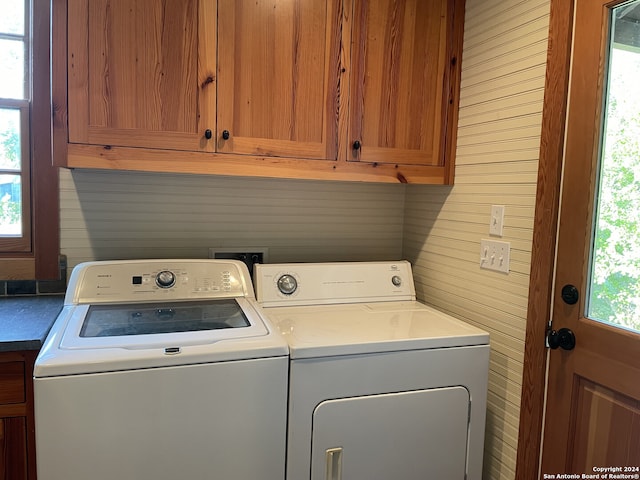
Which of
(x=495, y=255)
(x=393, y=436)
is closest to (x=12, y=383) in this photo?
(x=393, y=436)

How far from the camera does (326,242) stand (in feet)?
7.48

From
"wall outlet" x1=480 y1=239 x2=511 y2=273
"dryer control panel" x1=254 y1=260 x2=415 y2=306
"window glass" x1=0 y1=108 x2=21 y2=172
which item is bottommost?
"dryer control panel" x1=254 y1=260 x2=415 y2=306

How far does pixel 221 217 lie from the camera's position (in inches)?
82.9

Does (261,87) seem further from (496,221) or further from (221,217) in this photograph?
(496,221)

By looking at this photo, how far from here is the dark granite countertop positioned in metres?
1.38

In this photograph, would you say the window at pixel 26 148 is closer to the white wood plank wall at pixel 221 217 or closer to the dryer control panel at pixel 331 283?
the white wood plank wall at pixel 221 217

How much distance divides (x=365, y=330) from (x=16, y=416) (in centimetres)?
112

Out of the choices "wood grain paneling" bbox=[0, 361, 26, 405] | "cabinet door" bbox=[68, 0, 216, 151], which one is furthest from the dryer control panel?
"wood grain paneling" bbox=[0, 361, 26, 405]

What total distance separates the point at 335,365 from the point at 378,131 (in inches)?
37.4

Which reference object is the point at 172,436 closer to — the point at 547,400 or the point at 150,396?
the point at 150,396

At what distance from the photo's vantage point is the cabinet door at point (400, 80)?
1812 millimetres

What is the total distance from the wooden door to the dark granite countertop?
5.37 ft

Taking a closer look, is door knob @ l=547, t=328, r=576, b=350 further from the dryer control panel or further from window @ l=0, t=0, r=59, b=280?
window @ l=0, t=0, r=59, b=280

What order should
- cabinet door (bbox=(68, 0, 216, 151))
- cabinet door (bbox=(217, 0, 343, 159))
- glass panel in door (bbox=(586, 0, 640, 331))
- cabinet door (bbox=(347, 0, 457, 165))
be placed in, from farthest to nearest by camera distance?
cabinet door (bbox=(347, 0, 457, 165)), cabinet door (bbox=(217, 0, 343, 159)), cabinet door (bbox=(68, 0, 216, 151)), glass panel in door (bbox=(586, 0, 640, 331))
